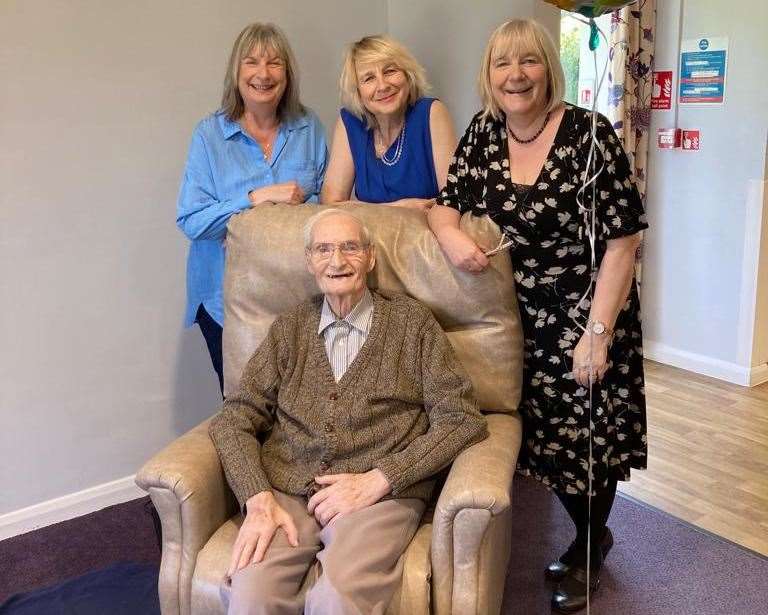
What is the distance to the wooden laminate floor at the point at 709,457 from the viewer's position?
2.61 metres

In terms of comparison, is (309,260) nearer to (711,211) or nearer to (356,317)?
(356,317)

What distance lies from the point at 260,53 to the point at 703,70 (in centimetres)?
225

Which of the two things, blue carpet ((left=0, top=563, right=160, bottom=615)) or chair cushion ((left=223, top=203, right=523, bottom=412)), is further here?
blue carpet ((left=0, top=563, right=160, bottom=615))

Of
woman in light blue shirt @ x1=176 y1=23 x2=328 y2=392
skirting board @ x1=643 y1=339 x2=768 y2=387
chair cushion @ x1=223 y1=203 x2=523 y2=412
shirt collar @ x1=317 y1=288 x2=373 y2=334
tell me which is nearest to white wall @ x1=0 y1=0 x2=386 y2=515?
woman in light blue shirt @ x1=176 y1=23 x2=328 y2=392

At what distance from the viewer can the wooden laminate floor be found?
2605 millimetres

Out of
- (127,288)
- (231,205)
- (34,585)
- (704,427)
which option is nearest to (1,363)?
(127,288)

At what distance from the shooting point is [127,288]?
8.79 feet

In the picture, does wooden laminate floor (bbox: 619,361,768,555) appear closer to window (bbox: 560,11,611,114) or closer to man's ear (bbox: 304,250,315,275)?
window (bbox: 560,11,611,114)

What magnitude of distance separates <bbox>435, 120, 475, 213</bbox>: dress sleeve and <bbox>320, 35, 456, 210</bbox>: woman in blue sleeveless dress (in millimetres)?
176

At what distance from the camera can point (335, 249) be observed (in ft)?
6.07

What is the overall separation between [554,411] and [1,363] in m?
1.69

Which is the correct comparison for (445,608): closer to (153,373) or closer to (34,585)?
(34,585)

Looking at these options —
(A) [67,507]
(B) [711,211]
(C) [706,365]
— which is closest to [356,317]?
(A) [67,507]

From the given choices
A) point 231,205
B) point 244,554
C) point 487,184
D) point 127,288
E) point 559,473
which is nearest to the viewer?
point 244,554
